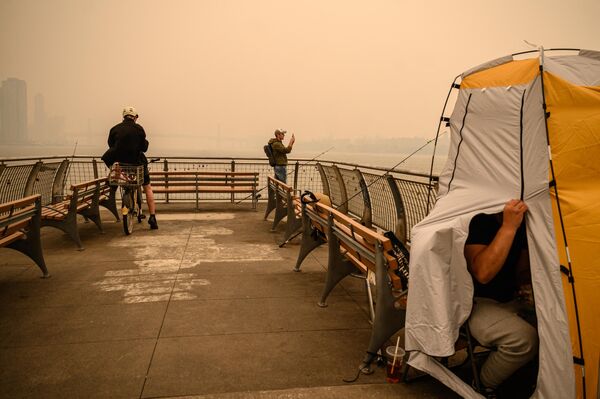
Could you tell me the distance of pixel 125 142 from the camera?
7.58m

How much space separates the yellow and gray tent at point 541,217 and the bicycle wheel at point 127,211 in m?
6.06

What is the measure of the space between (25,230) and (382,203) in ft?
15.6

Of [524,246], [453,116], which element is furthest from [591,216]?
[453,116]

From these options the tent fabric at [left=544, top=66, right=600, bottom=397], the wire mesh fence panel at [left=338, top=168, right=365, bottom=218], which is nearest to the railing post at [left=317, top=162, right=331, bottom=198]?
the wire mesh fence panel at [left=338, top=168, right=365, bottom=218]

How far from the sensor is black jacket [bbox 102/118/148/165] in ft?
24.8

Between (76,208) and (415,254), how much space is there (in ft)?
18.9

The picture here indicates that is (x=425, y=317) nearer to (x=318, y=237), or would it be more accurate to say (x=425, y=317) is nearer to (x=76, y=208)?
(x=318, y=237)

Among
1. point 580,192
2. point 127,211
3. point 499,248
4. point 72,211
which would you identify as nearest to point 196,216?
point 127,211

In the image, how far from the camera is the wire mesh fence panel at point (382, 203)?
615 centimetres

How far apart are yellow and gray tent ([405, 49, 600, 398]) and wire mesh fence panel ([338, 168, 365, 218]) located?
4.12 meters

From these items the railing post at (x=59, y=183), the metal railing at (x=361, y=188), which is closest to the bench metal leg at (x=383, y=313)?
the metal railing at (x=361, y=188)

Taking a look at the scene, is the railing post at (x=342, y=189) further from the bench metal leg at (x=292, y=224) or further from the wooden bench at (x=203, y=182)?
the wooden bench at (x=203, y=182)

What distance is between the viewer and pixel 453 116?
351cm

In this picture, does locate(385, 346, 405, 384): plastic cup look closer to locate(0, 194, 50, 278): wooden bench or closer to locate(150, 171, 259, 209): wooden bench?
locate(0, 194, 50, 278): wooden bench
